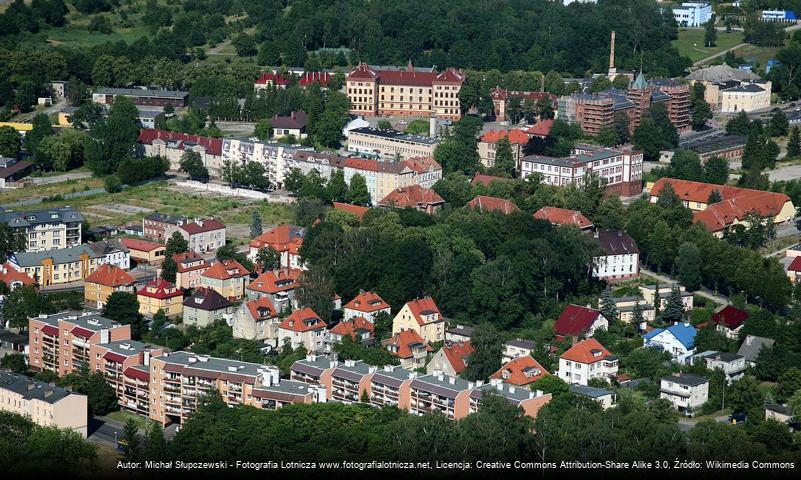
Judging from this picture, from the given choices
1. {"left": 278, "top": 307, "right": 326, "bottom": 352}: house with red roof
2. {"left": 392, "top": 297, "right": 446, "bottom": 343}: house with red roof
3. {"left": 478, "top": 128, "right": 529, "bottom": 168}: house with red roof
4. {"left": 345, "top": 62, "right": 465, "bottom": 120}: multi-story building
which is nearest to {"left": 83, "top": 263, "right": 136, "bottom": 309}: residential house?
{"left": 278, "top": 307, "right": 326, "bottom": 352}: house with red roof

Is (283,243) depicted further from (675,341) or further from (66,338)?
(675,341)

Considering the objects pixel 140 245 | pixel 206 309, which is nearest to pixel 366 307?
pixel 206 309

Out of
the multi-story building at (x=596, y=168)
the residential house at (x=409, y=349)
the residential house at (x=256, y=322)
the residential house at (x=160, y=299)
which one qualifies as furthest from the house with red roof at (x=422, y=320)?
the multi-story building at (x=596, y=168)

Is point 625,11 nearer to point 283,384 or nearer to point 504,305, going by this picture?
point 504,305

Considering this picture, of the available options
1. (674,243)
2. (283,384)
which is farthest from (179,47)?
(283,384)

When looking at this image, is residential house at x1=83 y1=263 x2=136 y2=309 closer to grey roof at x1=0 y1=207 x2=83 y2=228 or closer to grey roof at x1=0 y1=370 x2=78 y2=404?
Result: grey roof at x1=0 y1=207 x2=83 y2=228

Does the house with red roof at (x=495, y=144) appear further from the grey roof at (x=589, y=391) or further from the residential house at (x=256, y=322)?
the grey roof at (x=589, y=391)
